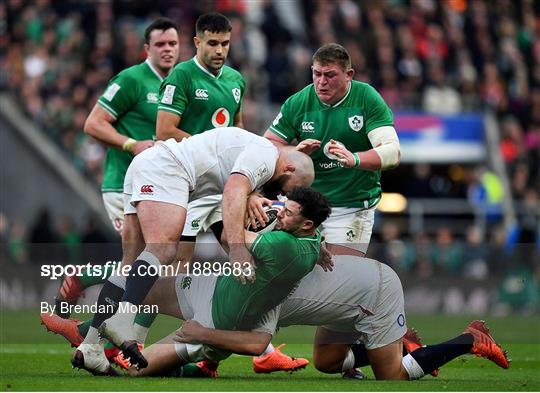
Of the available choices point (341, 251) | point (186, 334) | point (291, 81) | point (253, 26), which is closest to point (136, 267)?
point (186, 334)

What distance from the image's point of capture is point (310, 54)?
26609 mm

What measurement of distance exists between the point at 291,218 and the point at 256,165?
443mm

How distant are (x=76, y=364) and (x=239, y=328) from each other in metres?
1.18

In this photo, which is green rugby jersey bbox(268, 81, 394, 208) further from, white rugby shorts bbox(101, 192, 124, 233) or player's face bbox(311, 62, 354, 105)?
white rugby shorts bbox(101, 192, 124, 233)

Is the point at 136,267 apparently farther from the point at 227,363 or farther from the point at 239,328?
the point at 227,363

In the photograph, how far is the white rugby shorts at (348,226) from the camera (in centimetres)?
1216

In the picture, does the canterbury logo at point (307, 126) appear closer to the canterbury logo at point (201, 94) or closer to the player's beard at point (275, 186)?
the canterbury logo at point (201, 94)

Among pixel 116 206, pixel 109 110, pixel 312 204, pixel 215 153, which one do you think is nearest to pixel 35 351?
pixel 116 206

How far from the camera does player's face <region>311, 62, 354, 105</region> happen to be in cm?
1175

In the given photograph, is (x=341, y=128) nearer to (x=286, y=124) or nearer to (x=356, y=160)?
(x=286, y=124)

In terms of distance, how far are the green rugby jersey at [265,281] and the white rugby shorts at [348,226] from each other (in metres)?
1.53

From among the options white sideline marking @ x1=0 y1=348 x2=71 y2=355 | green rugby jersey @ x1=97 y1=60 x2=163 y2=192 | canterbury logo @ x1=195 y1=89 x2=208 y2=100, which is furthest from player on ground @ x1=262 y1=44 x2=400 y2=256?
white sideline marking @ x1=0 y1=348 x2=71 y2=355

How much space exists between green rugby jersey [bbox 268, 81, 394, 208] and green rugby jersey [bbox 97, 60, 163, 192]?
1393mm

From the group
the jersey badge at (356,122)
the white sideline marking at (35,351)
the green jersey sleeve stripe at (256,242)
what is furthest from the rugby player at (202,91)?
the white sideline marking at (35,351)
